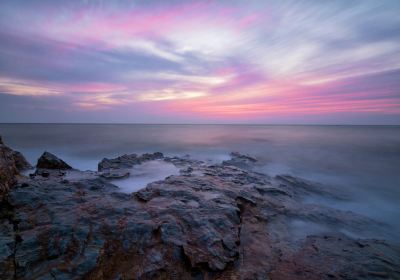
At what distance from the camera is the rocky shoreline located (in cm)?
409

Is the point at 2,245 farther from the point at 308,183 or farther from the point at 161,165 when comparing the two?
the point at 308,183

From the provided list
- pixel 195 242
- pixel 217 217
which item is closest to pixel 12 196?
pixel 195 242

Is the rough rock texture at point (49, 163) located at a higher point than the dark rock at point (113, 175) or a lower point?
higher

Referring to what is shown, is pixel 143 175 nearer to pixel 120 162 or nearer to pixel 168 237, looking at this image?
pixel 120 162

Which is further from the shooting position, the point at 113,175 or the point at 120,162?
the point at 120,162

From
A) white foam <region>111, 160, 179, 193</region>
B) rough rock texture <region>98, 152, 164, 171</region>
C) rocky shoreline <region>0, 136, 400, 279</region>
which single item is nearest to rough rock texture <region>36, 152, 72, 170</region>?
rough rock texture <region>98, 152, 164, 171</region>

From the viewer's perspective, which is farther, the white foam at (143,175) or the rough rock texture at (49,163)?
the rough rock texture at (49,163)

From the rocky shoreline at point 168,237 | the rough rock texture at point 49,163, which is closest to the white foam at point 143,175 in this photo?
the rocky shoreline at point 168,237

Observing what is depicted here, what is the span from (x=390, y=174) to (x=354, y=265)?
16301 millimetres

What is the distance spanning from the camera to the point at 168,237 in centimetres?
494

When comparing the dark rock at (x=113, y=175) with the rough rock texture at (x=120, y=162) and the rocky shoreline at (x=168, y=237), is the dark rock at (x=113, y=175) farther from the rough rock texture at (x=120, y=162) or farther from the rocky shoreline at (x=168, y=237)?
the rough rock texture at (x=120, y=162)

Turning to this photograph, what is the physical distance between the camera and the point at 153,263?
427cm

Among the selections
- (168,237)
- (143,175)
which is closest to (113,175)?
(143,175)

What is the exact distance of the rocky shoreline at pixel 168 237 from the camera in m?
4.09
